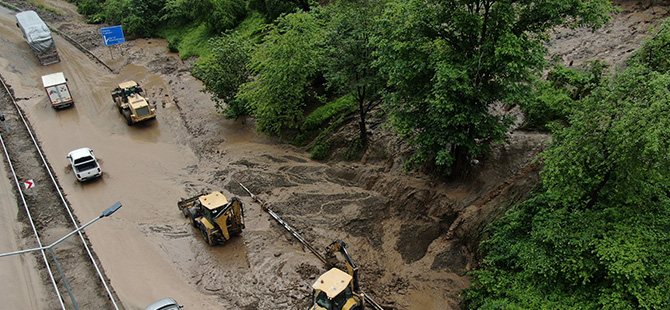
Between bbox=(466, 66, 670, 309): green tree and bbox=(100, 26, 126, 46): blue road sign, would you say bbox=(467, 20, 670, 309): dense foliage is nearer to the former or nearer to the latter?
bbox=(466, 66, 670, 309): green tree

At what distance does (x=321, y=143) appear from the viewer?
89.4 ft

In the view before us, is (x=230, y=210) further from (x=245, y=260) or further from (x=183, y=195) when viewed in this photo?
(x=183, y=195)

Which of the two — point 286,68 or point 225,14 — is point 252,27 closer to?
point 225,14

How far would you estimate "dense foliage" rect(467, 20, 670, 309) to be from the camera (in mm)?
11289

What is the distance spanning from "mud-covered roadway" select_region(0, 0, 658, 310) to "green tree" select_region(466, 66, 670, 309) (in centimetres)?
271

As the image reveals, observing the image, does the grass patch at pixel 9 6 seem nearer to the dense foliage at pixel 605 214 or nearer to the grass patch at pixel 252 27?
the grass patch at pixel 252 27

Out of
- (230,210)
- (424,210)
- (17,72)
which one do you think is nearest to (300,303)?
(230,210)

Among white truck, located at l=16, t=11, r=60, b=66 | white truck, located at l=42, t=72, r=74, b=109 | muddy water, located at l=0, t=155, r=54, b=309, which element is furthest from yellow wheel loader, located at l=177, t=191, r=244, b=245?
white truck, located at l=16, t=11, r=60, b=66

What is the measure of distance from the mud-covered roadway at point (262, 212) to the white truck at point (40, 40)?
35.8 feet

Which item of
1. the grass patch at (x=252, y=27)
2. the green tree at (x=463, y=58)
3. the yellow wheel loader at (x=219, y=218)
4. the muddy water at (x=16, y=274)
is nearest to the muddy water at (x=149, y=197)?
the yellow wheel loader at (x=219, y=218)

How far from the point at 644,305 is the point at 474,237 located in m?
6.49

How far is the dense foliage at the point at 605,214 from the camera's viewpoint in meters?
11.3

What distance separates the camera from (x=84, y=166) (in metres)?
25.3

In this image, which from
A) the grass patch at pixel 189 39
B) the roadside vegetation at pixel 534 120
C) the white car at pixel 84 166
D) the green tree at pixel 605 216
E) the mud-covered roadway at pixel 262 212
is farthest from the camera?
the grass patch at pixel 189 39
